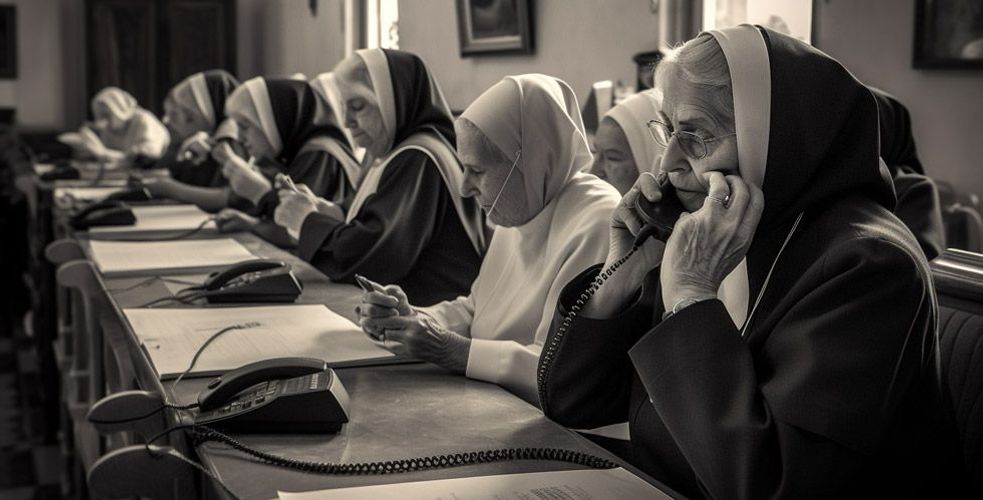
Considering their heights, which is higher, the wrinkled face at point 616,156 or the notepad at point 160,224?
the wrinkled face at point 616,156

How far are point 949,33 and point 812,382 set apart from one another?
2.61 metres

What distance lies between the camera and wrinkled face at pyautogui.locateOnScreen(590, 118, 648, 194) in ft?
12.6

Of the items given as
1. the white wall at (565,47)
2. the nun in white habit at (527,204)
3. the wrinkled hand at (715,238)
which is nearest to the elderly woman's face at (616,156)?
the nun in white habit at (527,204)

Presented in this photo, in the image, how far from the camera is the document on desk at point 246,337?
239 cm

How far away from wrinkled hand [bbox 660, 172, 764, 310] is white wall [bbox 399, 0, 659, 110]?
3226 mm

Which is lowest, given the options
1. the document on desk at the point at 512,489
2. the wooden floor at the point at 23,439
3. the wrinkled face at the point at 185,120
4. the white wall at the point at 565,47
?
the wooden floor at the point at 23,439

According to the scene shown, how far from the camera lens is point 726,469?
5.25 feet

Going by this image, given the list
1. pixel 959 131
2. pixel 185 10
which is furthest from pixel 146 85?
pixel 959 131

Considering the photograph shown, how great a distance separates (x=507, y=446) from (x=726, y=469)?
406 mm

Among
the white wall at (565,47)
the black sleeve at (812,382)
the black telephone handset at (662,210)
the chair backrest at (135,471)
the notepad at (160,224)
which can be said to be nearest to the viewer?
the black sleeve at (812,382)

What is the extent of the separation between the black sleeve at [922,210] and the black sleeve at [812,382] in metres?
2.17

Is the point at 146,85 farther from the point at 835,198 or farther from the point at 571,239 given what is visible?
the point at 835,198

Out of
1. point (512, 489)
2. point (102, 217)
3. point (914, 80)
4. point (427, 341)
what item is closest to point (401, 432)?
point (512, 489)

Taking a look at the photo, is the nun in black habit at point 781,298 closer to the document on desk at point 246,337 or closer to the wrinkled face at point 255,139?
the document on desk at point 246,337
